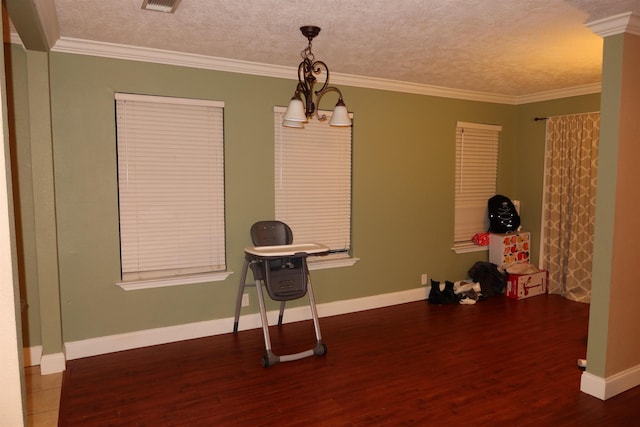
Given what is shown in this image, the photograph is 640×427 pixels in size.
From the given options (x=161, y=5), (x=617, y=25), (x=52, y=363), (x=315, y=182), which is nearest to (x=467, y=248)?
(x=315, y=182)

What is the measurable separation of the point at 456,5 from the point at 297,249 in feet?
6.63

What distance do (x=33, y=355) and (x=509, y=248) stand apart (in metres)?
5.07

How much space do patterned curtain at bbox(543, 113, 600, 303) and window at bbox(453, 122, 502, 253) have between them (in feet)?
2.15

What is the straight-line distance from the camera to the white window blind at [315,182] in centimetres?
430

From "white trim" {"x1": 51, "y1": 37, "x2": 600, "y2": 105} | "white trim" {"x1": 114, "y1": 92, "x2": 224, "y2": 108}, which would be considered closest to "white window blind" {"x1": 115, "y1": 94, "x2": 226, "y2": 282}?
"white trim" {"x1": 114, "y1": 92, "x2": 224, "y2": 108}

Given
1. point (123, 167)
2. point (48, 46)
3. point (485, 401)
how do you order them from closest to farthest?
point (485, 401), point (48, 46), point (123, 167)

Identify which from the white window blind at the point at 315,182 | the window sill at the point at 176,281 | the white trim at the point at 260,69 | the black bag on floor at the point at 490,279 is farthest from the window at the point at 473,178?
the window sill at the point at 176,281

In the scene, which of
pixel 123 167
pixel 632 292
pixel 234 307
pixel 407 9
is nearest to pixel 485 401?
pixel 632 292

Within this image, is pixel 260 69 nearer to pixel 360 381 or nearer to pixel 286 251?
pixel 286 251

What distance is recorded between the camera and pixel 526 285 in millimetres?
5375

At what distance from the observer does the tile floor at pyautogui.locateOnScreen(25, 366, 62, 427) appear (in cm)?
270

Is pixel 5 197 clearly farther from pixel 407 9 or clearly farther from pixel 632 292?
pixel 632 292

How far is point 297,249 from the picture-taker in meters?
3.56

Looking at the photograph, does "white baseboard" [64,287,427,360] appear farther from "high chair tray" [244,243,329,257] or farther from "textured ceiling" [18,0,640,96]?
"textured ceiling" [18,0,640,96]
